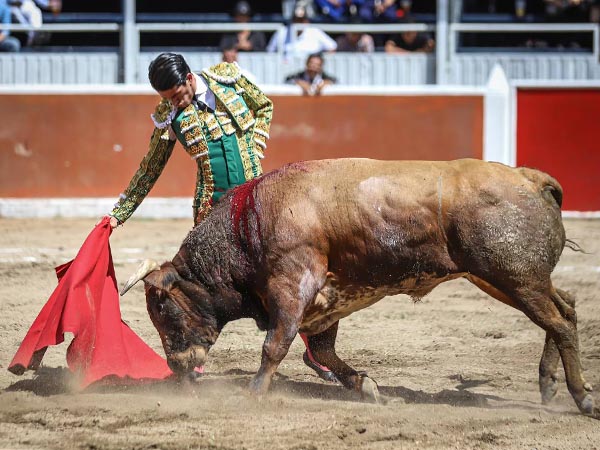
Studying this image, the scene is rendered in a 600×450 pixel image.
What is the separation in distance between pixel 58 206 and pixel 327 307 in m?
6.84

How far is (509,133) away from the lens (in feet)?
35.1

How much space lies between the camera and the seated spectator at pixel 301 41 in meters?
11.4

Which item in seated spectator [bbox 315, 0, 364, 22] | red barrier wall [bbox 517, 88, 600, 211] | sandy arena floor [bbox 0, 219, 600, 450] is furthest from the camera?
seated spectator [bbox 315, 0, 364, 22]

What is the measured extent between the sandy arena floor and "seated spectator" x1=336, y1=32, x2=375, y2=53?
5133 mm

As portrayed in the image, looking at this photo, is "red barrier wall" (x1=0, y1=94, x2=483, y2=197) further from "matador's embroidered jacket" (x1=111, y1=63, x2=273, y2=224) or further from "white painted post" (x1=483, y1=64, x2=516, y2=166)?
"matador's embroidered jacket" (x1=111, y1=63, x2=273, y2=224)

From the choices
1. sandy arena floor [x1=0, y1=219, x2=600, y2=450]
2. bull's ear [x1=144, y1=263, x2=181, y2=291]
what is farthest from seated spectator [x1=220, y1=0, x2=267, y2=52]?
bull's ear [x1=144, y1=263, x2=181, y2=291]

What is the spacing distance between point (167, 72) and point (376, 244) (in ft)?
3.65

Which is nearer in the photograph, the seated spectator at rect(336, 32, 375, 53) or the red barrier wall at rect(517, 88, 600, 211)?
the red barrier wall at rect(517, 88, 600, 211)

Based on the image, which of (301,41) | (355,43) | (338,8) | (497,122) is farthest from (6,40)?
(497,122)

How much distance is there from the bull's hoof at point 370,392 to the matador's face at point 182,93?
1406 mm

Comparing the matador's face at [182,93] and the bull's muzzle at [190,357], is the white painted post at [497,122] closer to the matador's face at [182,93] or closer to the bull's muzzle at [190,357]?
the matador's face at [182,93]

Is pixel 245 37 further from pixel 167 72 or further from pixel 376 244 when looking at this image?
pixel 376 244

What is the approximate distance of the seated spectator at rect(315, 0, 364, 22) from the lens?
38.4 feet

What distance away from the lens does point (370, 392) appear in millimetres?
4391
